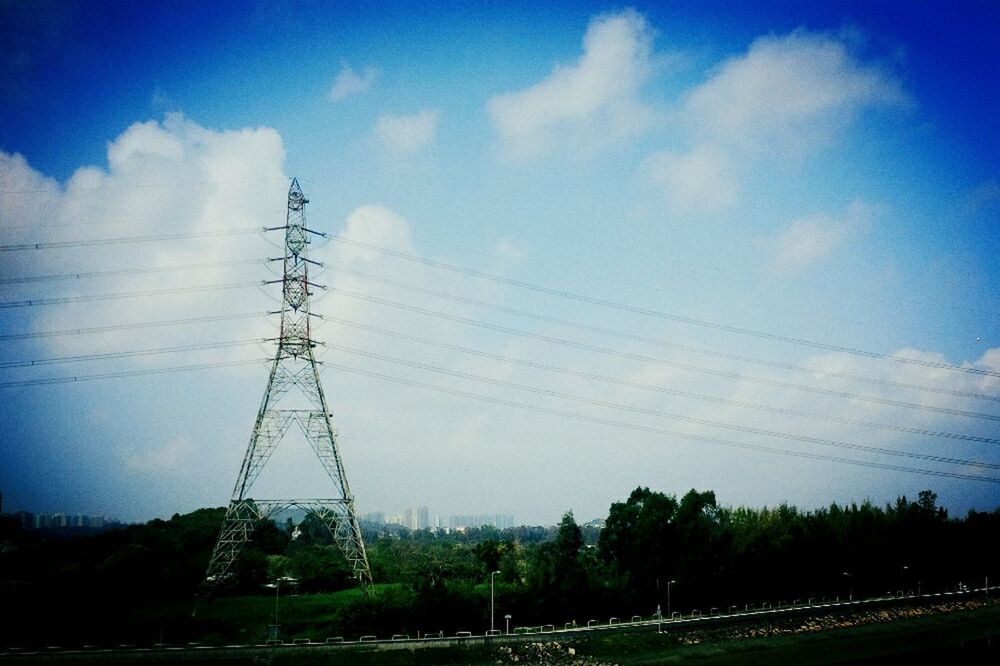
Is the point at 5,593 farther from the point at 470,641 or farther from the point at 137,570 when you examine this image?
the point at 470,641

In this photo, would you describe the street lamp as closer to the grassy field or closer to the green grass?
the grassy field

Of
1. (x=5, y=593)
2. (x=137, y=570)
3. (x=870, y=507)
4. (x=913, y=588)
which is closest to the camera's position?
(x=5, y=593)

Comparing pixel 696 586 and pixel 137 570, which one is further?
pixel 696 586

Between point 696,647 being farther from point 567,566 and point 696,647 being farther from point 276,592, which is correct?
point 276,592

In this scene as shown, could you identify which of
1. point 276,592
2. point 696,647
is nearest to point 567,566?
point 696,647

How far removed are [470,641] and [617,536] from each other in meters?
30.9

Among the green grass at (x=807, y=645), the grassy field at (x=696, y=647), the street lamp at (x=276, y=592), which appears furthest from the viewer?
the green grass at (x=807, y=645)

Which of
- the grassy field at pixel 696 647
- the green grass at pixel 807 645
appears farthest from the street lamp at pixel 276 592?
the green grass at pixel 807 645

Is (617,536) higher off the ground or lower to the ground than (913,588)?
higher

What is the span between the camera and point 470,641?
49500mm

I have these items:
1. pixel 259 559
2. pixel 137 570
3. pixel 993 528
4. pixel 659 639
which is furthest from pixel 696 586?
pixel 993 528

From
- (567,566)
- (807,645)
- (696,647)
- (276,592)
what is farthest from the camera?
(567,566)

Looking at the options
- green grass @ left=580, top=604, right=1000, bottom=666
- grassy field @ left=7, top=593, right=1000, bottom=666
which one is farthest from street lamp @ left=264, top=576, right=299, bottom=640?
green grass @ left=580, top=604, right=1000, bottom=666

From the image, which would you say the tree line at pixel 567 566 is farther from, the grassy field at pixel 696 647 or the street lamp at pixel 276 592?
the grassy field at pixel 696 647
